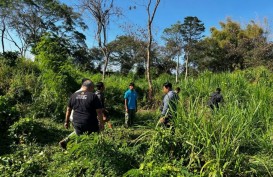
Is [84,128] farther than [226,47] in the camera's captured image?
No

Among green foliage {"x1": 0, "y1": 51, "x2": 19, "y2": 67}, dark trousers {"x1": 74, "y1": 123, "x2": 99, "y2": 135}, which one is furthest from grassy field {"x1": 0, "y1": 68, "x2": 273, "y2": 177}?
green foliage {"x1": 0, "y1": 51, "x2": 19, "y2": 67}

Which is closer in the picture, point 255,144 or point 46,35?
point 255,144

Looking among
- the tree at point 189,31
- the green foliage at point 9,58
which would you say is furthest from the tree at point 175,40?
the green foliage at point 9,58

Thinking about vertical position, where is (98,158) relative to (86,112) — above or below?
below

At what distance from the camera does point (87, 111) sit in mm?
5414

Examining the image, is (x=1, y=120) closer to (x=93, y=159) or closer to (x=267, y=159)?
(x=93, y=159)

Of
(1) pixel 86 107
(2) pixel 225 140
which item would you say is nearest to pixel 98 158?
(1) pixel 86 107

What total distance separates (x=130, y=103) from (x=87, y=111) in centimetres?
452

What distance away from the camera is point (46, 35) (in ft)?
36.7

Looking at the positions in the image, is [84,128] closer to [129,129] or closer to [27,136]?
[27,136]

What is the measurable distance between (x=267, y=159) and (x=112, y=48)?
113ft

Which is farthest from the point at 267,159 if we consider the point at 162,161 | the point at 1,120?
the point at 1,120

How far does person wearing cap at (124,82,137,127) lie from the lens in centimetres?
984

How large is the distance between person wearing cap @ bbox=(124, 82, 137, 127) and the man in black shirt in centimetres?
432
